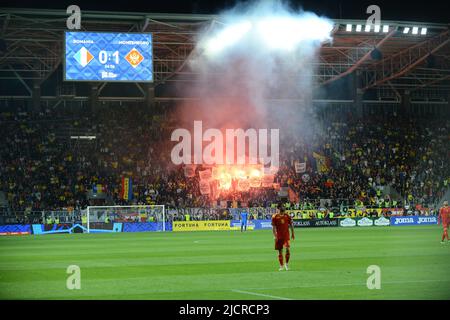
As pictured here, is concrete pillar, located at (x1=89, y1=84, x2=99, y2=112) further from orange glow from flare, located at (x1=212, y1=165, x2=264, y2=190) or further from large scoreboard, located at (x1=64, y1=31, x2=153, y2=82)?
large scoreboard, located at (x1=64, y1=31, x2=153, y2=82)

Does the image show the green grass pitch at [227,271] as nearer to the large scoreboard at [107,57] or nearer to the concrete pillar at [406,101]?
the large scoreboard at [107,57]

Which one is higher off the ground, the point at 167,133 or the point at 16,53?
the point at 16,53

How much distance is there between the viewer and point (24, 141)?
5528 centimetres

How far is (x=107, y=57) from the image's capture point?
126ft

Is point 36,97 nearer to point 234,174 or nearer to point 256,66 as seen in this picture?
point 234,174

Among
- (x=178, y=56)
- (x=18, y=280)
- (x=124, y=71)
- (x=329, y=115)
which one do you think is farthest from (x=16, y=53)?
(x=18, y=280)

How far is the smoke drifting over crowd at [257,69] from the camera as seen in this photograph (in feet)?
142

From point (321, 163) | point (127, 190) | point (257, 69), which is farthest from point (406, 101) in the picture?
point (127, 190)

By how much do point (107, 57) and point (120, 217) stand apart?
1382cm

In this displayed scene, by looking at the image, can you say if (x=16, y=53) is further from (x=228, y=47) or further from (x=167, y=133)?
(x=228, y=47)

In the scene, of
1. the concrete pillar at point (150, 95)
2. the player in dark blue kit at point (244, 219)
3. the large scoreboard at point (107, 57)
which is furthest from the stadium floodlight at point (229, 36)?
the concrete pillar at point (150, 95)

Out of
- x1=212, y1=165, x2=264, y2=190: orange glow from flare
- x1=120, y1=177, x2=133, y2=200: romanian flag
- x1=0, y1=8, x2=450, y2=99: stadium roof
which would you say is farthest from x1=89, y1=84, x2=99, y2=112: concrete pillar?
x1=212, y1=165, x2=264, y2=190: orange glow from flare

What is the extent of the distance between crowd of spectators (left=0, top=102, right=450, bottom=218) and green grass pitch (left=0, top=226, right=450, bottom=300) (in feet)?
63.2

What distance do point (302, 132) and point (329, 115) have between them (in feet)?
20.0
